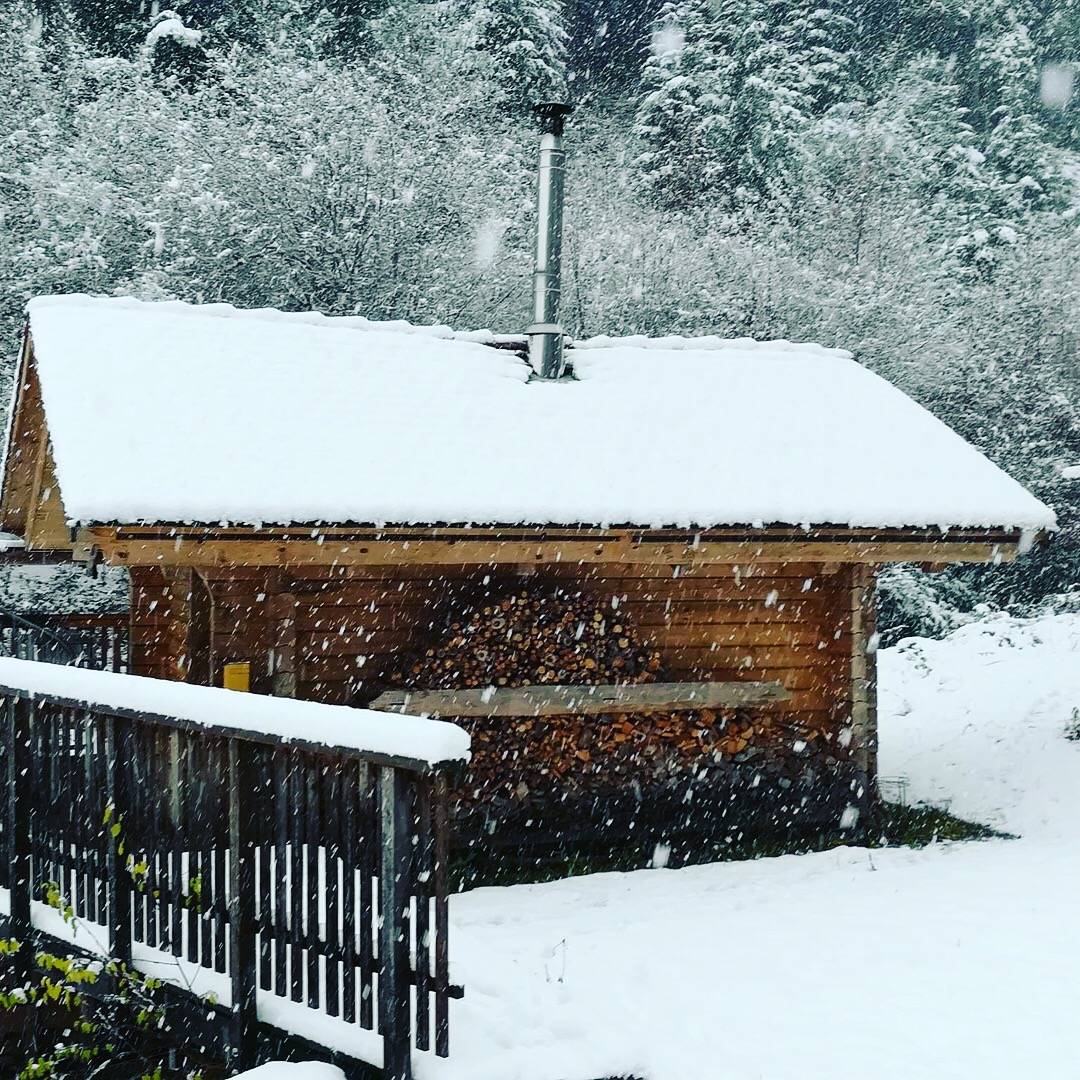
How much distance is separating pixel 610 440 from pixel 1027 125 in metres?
25.1

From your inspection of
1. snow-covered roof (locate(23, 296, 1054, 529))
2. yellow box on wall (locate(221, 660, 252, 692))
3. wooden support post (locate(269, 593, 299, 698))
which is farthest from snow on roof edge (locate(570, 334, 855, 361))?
yellow box on wall (locate(221, 660, 252, 692))

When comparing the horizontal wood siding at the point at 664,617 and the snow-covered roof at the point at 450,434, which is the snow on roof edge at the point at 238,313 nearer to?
the snow-covered roof at the point at 450,434

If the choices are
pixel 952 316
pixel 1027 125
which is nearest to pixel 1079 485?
pixel 952 316

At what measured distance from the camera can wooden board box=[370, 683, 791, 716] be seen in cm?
866

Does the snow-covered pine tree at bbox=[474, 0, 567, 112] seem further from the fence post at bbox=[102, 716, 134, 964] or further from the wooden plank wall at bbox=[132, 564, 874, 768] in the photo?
the fence post at bbox=[102, 716, 134, 964]

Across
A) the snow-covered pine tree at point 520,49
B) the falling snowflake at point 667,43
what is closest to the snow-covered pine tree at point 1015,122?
the falling snowflake at point 667,43

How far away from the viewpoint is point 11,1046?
6.36 meters

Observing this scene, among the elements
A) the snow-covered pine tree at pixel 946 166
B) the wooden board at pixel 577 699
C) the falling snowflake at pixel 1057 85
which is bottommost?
the wooden board at pixel 577 699

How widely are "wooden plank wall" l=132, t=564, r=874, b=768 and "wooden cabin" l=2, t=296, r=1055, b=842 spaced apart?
21 mm

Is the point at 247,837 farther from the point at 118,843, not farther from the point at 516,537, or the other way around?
the point at 516,537

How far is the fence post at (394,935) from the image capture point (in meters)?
4.15

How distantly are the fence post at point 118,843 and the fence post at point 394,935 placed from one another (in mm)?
1753

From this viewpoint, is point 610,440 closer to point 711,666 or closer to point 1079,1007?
point 711,666

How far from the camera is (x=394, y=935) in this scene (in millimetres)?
4188
